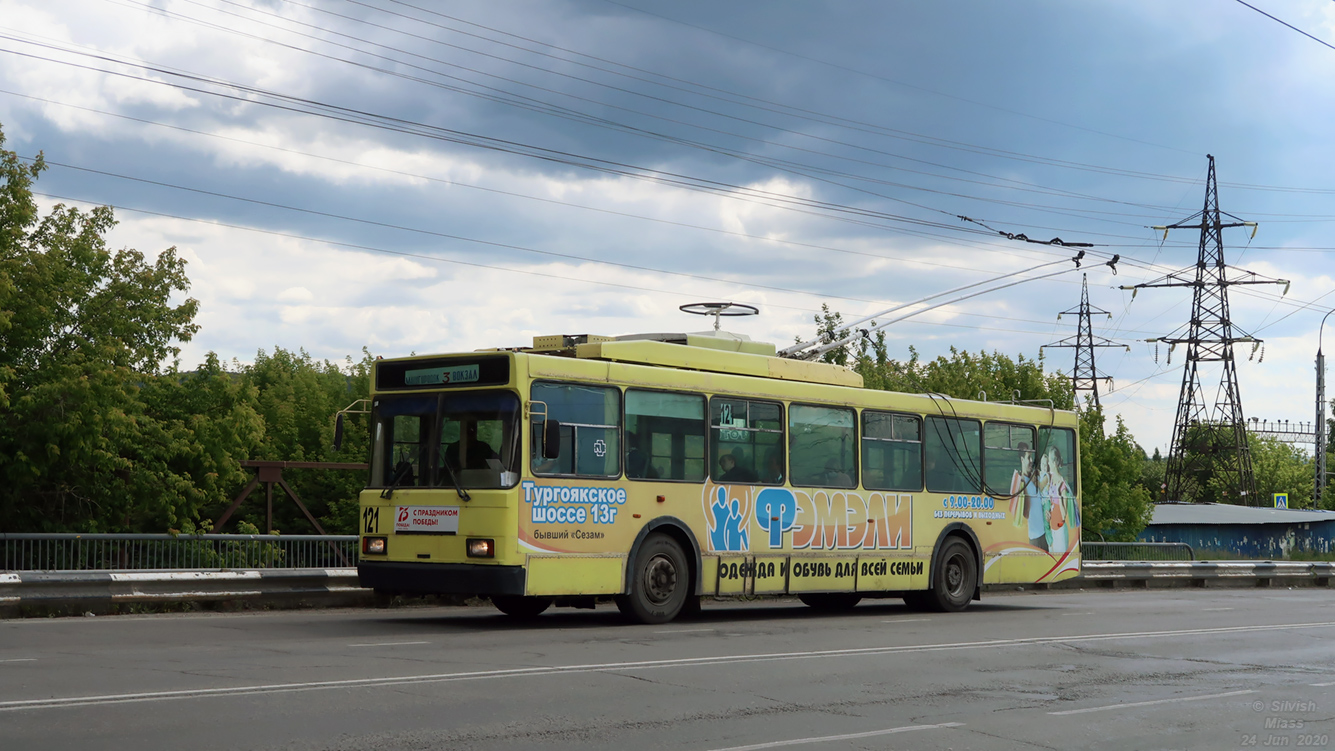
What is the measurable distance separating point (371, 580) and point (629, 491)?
9.75 feet

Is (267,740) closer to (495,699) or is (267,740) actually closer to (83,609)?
(495,699)

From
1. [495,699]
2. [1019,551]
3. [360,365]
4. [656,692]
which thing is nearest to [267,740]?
[495,699]

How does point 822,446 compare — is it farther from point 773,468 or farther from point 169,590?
point 169,590

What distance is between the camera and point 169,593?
16062 mm

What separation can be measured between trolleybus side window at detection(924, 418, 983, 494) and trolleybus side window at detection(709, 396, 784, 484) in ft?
10.6

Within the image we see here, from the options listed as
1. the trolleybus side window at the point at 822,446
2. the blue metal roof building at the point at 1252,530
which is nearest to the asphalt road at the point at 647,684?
the trolleybus side window at the point at 822,446

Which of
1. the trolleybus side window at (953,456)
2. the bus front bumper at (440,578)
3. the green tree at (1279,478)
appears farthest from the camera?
the green tree at (1279,478)

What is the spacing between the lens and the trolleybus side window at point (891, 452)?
18.1m

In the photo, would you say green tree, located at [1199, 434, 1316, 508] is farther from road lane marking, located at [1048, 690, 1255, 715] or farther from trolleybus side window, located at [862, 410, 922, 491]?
road lane marking, located at [1048, 690, 1255, 715]

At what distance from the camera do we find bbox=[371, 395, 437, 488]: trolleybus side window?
14727 mm

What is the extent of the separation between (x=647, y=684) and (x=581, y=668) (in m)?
1.00

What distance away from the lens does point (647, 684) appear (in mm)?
9680

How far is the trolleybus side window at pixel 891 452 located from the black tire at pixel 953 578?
1186 mm

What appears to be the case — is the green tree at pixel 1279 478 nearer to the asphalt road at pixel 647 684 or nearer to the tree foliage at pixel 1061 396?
the tree foliage at pixel 1061 396
